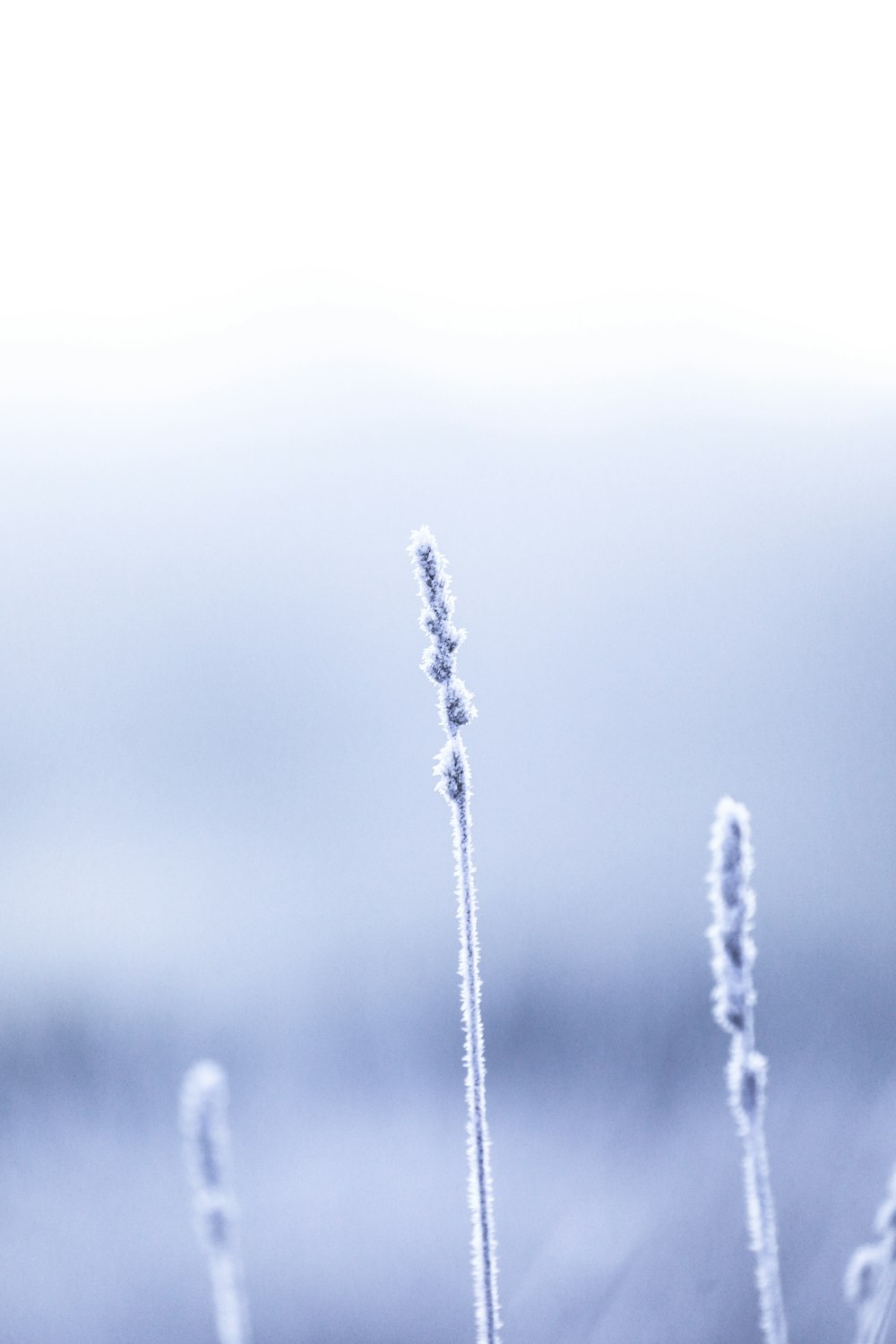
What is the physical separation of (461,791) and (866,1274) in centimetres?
21

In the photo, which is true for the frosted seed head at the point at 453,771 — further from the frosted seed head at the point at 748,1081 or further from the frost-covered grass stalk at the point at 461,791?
the frosted seed head at the point at 748,1081

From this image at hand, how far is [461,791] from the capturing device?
31cm

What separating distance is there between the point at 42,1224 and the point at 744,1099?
2.13ft

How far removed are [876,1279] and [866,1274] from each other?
2 cm

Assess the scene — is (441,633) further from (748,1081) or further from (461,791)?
(748,1081)

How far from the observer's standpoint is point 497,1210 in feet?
2.57

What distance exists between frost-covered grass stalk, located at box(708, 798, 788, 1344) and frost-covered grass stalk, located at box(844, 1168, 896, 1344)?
0.10 ft

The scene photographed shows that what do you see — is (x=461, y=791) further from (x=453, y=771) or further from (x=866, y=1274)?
(x=866, y=1274)

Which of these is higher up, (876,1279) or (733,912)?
(733,912)

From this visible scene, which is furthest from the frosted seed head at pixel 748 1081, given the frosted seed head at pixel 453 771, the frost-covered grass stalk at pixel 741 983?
the frosted seed head at pixel 453 771

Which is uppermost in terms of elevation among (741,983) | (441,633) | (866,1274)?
(441,633)

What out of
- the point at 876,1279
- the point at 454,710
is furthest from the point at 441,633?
the point at 876,1279

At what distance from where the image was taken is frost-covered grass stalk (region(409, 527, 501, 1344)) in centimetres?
31

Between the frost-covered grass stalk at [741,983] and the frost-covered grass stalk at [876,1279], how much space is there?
30 millimetres
